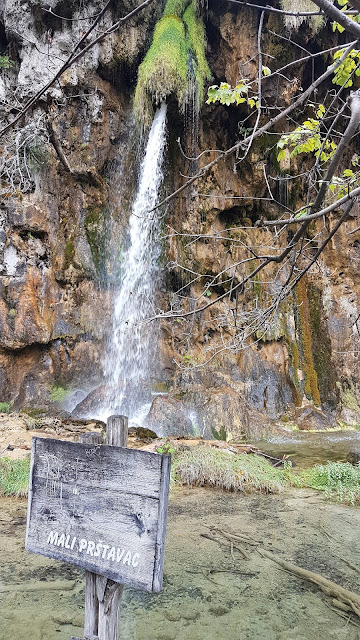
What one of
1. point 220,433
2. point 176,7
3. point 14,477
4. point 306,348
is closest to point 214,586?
point 14,477

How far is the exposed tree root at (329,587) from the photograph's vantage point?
8.71 feet

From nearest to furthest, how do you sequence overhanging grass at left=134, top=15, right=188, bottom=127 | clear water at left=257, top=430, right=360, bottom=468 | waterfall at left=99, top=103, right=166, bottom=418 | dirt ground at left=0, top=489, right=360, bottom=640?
1. dirt ground at left=0, top=489, right=360, bottom=640
2. clear water at left=257, top=430, right=360, bottom=468
3. overhanging grass at left=134, top=15, right=188, bottom=127
4. waterfall at left=99, top=103, right=166, bottom=418

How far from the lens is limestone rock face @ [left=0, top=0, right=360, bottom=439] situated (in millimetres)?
10281

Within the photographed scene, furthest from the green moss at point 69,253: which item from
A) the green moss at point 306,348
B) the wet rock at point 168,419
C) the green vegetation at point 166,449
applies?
the green vegetation at point 166,449

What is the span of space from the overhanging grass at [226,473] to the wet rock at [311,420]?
14.4 ft

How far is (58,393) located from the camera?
10.1 metres

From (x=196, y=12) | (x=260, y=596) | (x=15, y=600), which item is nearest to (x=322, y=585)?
(x=260, y=596)

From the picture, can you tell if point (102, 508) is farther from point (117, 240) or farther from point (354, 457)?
point (117, 240)

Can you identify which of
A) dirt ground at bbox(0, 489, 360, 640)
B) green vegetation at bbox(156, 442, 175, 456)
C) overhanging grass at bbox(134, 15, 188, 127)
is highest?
overhanging grass at bbox(134, 15, 188, 127)

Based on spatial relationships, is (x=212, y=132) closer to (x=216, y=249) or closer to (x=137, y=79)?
(x=137, y=79)

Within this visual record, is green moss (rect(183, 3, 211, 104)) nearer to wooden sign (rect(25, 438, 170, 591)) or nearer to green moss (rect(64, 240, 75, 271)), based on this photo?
green moss (rect(64, 240, 75, 271))

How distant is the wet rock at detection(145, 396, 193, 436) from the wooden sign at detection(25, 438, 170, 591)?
20.3 ft

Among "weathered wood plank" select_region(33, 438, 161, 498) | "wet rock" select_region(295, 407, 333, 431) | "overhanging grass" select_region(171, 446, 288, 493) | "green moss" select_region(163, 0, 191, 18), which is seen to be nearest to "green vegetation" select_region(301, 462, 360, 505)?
"overhanging grass" select_region(171, 446, 288, 493)

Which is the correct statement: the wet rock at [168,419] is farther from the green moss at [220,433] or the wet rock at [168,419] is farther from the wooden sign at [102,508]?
the wooden sign at [102,508]
